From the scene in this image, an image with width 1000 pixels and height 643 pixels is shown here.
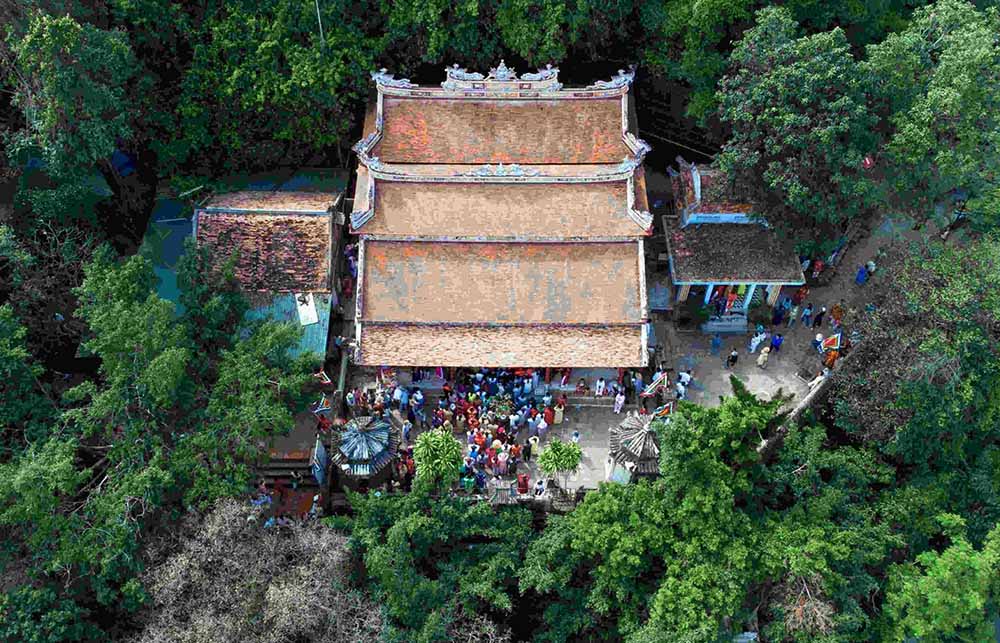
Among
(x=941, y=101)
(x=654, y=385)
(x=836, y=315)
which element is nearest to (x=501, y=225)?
(x=654, y=385)

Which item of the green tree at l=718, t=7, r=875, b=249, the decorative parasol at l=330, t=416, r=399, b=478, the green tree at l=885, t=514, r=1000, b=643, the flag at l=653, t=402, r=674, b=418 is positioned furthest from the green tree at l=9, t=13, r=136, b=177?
the green tree at l=885, t=514, r=1000, b=643

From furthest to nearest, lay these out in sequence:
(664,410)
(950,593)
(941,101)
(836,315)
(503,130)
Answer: (503,130), (836,315), (664,410), (941,101), (950,593)

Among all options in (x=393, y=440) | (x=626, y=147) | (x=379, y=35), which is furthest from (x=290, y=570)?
(x=379, y=35)

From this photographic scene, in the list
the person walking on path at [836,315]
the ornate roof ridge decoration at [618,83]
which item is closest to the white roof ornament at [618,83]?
the ornate roof ridge decoration at [618,83]

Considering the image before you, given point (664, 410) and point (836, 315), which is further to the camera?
point (836, 315)

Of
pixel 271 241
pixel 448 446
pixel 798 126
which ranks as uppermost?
pixel 798 126

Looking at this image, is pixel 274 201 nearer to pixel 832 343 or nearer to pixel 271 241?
pixel 271 241
